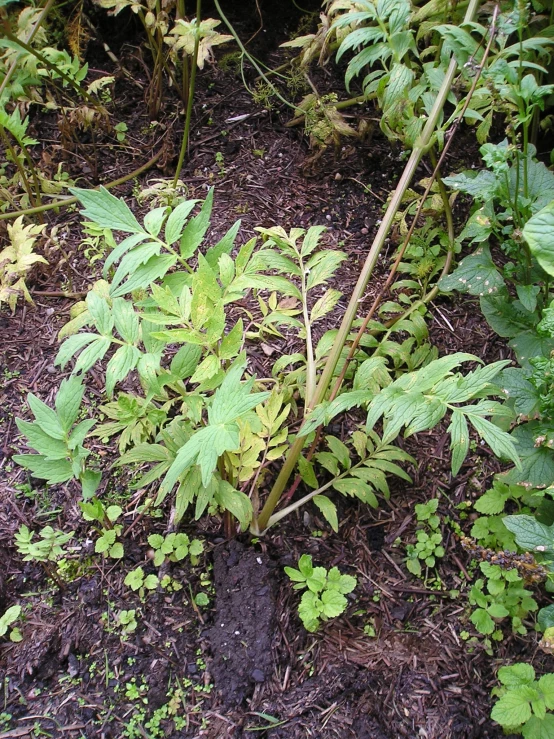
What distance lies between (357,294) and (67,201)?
5.30ft

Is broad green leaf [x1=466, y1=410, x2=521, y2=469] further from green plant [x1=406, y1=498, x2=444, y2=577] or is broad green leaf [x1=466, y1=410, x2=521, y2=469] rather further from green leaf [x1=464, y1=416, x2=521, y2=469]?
green plant [x1=406, y1=498, x2=444, y2=577]

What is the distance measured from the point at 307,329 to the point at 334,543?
31.0 inches

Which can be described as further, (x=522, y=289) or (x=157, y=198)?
(x=157, y=198)

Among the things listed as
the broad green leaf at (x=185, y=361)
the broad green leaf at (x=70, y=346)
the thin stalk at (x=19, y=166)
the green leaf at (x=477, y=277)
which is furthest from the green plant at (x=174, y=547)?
the thin stalk at (x=19, y=166)

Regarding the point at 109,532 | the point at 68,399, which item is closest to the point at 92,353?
the point at 68,399

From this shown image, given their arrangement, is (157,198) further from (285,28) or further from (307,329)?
(285,28)

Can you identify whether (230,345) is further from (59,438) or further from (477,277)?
(477,277)

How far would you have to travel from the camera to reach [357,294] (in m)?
2.00

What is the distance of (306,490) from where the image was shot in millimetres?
2215

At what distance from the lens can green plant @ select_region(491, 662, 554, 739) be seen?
1638 mm

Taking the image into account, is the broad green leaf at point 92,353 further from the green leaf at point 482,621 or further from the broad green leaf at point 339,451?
the green leaf at point 482,621

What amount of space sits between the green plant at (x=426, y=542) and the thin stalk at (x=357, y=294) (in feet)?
1.71

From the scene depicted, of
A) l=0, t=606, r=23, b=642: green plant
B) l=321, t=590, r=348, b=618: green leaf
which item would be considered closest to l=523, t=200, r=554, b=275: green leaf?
l=321, t=590, r=348, b=618: green leaf

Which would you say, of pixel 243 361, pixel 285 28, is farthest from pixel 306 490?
pixel 285 28
